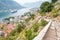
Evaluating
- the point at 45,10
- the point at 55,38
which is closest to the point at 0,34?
the point at 45,10

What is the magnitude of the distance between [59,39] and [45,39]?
2.21ft

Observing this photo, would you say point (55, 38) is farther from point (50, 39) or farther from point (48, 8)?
point (48, 8)

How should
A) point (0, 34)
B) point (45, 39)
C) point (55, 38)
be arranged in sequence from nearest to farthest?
1. point (45, 39)
2. point (55, 38)
3. point (0, 34)

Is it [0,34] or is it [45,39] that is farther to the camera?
[0,34]

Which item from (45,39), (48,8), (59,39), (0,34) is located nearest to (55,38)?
(59,39)

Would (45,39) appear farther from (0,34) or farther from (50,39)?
(0,34)

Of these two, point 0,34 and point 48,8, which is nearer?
point 48,8

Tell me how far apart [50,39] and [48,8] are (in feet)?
89.4

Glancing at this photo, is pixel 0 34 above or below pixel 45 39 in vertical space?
below

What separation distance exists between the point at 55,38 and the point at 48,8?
26.9m

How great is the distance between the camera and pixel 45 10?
35.1 meters

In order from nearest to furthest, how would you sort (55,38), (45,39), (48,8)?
(45,39)
(55,38)
(48,8)

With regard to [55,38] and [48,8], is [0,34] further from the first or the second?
[55,38]

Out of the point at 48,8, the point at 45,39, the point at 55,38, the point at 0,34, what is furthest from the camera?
the point at 0,34
